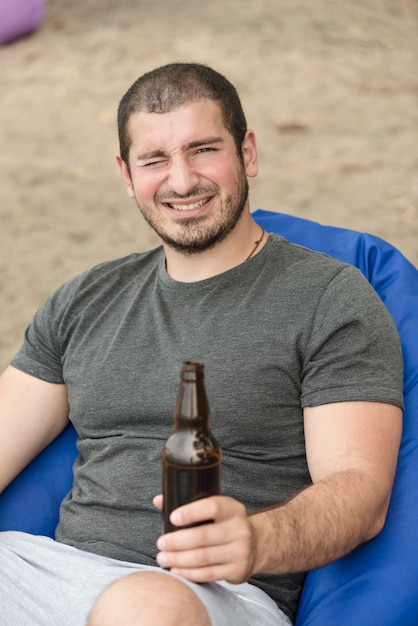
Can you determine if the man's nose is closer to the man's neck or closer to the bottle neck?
the man's neck

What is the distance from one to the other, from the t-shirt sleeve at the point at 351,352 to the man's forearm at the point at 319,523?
21cm

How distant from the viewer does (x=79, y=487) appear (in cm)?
212

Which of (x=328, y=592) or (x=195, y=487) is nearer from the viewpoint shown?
(x=195, y=487)

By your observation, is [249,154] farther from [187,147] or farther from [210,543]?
[210,543]

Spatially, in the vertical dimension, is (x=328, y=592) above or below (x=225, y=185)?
below

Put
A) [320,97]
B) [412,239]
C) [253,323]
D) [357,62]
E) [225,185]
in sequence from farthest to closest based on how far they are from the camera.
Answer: [357,62]
[320,97]
[412,239]
[225,185]
[253,323]

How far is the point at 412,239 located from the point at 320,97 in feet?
7.25

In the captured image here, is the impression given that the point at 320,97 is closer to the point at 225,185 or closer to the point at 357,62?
the point at 357,62

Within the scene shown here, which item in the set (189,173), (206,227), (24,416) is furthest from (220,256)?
(24,416)

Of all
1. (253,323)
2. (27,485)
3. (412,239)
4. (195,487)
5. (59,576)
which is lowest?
(412,239)

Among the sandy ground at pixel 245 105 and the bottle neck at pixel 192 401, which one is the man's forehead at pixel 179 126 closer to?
the bottle neck at pixel 192 401

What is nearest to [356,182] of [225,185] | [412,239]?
[412,239]

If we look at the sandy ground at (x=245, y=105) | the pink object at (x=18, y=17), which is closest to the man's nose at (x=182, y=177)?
the sandy ground at (x=245, y=105)

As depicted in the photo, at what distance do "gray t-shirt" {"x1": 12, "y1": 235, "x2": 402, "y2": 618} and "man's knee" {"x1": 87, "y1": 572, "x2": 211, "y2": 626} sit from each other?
0.42m
